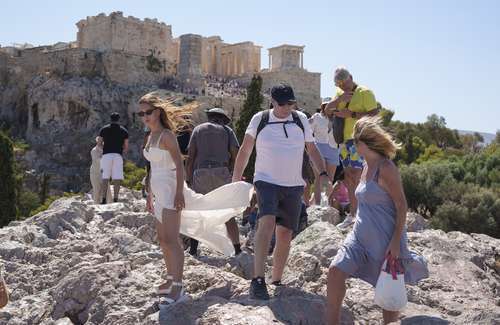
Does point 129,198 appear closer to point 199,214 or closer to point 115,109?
point 199,214

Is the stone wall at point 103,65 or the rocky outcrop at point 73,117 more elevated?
the stone wall at point 103,65

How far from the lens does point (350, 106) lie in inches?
268

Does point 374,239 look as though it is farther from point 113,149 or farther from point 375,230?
point 113,149

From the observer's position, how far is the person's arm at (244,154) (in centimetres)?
511

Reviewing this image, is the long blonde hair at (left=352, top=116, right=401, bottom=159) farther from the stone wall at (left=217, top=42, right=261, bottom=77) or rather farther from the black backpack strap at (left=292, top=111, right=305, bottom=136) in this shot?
the stone wall at (left=217, top=42, right=261, bottom=77)

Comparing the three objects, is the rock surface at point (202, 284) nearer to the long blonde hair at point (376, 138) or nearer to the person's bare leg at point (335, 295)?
the person's bare leg at point (335, 295)

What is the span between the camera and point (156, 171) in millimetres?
4945

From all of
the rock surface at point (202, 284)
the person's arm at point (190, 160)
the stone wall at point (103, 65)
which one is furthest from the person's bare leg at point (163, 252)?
the stone wall at point (103, 65)

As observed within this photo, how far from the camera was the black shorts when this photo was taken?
4.90m

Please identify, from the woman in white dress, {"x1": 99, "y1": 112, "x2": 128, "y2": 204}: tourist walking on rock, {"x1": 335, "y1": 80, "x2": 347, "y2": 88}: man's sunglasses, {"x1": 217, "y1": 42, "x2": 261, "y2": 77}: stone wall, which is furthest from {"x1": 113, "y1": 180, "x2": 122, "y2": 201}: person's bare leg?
{"x1": 217, "y1": 42, "x2": 261, "y2": 77}: stone wall

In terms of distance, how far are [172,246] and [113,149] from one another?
5899mm

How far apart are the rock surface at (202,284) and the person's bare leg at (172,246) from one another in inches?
8.3

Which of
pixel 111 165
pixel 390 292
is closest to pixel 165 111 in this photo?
pixel 390 292

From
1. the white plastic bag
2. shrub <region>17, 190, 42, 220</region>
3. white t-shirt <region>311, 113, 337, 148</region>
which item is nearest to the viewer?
the white plastic bag
